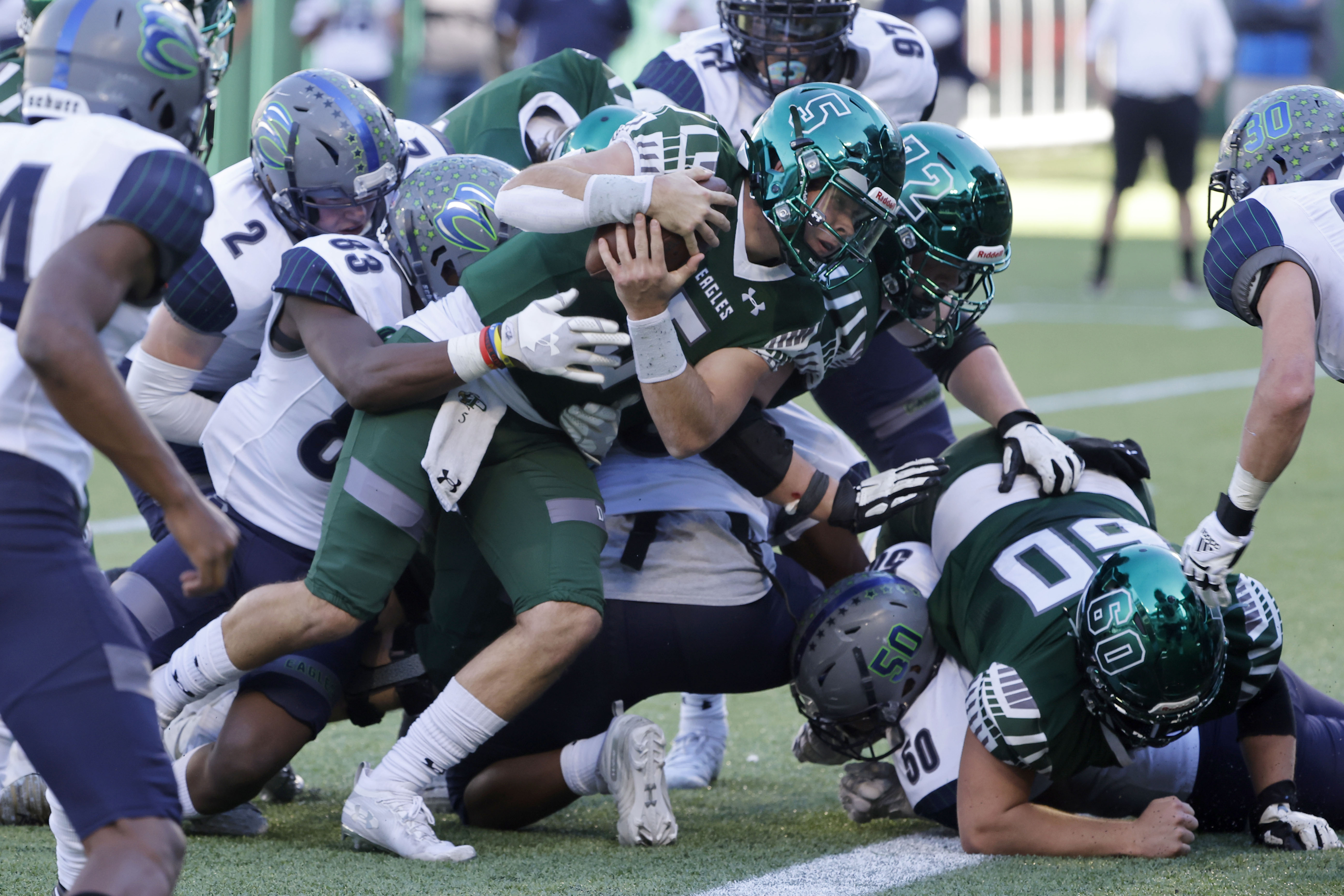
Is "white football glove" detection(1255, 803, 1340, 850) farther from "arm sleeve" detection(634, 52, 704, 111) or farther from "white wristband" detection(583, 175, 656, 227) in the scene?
"arm sleeve" detection(634, 52, 704, 111)

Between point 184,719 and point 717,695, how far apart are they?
128 centimetres

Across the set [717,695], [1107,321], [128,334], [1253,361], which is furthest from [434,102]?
[128,334]

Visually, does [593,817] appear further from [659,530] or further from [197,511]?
[197,511]

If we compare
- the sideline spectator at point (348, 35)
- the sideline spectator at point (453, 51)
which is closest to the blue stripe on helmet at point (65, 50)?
the sideline spectator at point (348, 35)

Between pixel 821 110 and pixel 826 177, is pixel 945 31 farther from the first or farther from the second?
pixel 826 177

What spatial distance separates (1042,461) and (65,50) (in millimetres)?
2182

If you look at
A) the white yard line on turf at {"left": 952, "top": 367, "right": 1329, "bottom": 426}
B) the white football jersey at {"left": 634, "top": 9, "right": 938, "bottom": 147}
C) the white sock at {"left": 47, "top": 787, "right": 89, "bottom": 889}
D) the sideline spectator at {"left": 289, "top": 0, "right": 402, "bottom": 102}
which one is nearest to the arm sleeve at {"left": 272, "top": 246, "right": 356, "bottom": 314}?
the white sock at {"left": 47, "top": 787, "right": 89, "bottom": 889}

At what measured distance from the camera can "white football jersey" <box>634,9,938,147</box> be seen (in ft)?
15.1

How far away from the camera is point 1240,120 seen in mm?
3414

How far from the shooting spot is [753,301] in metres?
3.25

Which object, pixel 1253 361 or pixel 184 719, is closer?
pixel 184 719

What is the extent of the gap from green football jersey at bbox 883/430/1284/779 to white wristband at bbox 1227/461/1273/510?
0.26 meters

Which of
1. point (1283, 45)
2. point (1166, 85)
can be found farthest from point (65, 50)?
point (1283, 45)

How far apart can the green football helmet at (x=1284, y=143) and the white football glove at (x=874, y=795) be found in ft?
4.44
